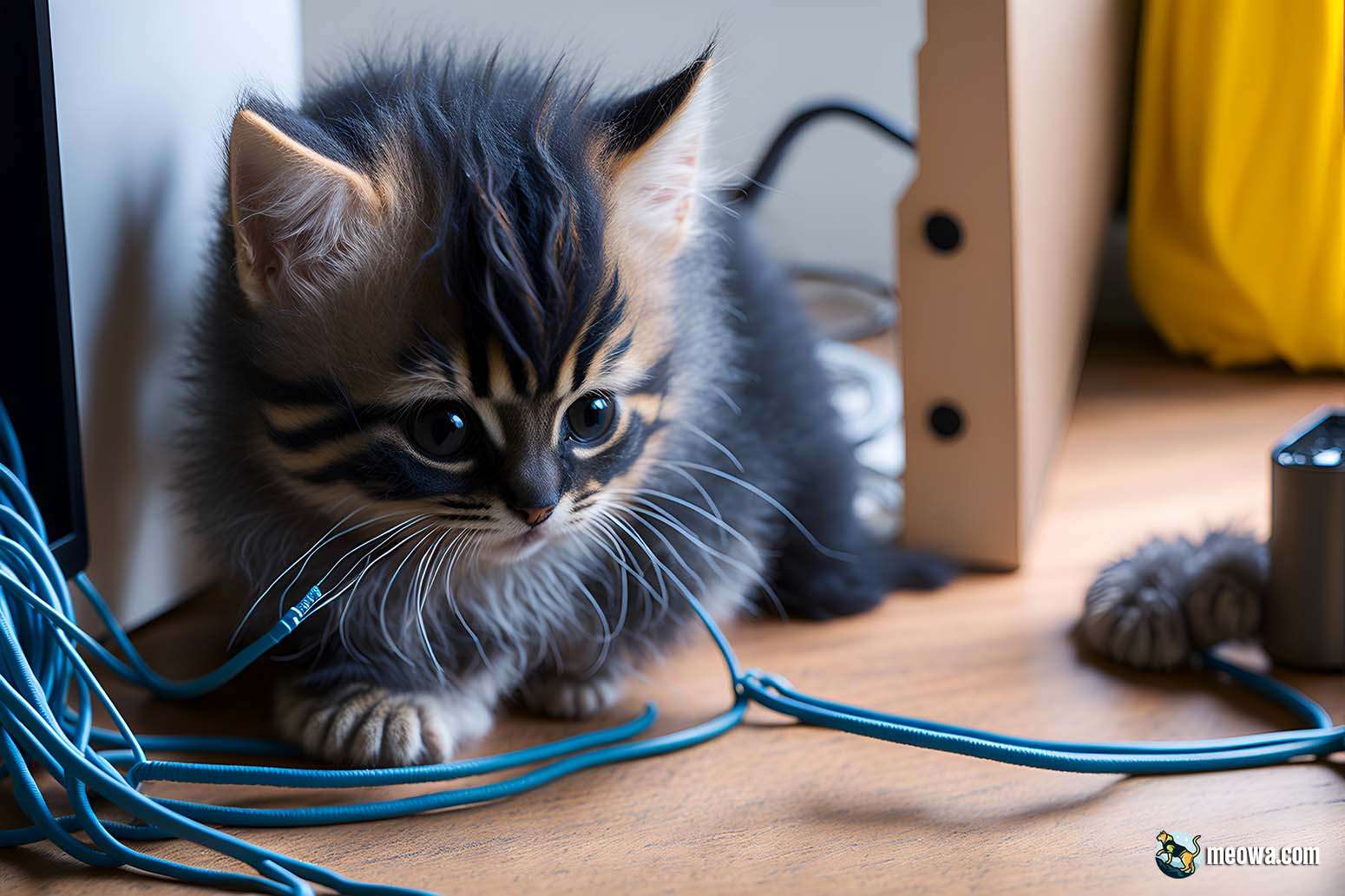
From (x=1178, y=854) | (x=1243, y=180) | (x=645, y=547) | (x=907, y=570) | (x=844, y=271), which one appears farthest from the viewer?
(x=844, y=271)

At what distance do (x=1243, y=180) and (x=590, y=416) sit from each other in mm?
744

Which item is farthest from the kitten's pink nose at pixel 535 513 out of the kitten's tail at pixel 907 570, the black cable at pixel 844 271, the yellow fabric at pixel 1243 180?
the yellow fabric at pixel 1243 180

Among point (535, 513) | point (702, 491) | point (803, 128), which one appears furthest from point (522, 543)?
point (803, 128)

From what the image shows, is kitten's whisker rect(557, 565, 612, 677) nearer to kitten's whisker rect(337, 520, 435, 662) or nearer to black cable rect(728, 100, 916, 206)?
kitten's whisker rect(337, 520, 435, 662)

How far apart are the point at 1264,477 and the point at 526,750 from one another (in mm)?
635

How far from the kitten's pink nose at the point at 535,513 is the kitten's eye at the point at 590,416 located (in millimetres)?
43

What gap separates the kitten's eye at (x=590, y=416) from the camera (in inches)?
26.5

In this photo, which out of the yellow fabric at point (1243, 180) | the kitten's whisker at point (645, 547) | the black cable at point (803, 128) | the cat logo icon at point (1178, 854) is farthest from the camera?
the black cable at point (803, 128)

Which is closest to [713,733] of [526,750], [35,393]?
[526,750]

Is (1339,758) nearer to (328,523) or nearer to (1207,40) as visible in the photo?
(328,523)

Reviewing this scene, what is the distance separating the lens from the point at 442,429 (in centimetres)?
64

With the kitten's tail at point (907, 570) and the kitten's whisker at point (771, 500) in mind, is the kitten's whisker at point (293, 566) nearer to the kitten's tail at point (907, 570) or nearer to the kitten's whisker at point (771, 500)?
the kitten's whisker at point (771, 500)

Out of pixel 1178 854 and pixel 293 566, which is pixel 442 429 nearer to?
pixel 293 566

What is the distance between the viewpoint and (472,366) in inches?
24.8
